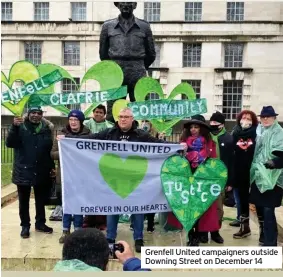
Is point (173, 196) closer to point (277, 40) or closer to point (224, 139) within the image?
point (224, 139)

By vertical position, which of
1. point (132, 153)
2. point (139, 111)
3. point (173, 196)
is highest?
point (139, 111)

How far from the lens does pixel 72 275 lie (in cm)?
216

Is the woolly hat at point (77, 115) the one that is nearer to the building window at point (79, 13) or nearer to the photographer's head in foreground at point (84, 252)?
the photographer's head in foreground at point (84, 252)

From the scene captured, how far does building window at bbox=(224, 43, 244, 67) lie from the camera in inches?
1080

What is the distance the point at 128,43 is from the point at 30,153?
208cm

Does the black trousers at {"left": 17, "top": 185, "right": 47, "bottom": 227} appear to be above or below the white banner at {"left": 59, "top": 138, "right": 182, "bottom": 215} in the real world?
below

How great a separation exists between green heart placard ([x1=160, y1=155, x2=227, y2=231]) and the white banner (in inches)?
4.1

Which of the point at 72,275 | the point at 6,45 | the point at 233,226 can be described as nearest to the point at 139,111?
the point at 233,226

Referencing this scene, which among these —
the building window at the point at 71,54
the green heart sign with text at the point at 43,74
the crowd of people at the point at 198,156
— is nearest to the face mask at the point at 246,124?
the crowd of people at the point at 198,156

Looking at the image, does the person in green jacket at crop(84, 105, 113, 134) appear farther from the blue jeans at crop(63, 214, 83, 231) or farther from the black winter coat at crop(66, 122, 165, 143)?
the blue jeans at crop(63, 214, 83, 231)

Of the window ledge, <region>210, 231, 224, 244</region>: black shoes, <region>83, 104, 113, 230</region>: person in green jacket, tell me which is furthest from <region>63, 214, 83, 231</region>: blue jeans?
the window ledge

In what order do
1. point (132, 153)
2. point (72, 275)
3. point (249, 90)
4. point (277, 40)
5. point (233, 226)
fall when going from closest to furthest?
point (72, 275), point (132, 153), point (233, 226), point (277, 40), point (249, 90)

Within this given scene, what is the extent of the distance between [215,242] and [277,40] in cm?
2270

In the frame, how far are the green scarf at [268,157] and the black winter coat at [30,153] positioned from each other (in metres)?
2.45
